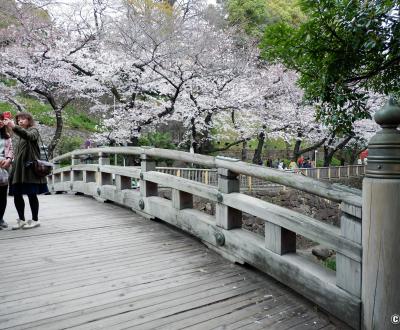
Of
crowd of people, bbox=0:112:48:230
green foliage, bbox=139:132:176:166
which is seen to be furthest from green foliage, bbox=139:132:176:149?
crowd of people, bbox=0:112:48:230

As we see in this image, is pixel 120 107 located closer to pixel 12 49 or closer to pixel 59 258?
pixel 12 49

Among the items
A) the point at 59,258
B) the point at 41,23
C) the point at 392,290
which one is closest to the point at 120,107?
the point at 41,23

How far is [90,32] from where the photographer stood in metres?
13.9

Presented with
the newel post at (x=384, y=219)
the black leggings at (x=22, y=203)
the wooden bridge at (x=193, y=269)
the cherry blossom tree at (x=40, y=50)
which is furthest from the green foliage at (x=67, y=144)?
the newel post at (x=384, y=219)

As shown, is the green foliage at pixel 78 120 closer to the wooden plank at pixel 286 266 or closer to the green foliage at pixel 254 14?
the green foliage at pixel 254 14

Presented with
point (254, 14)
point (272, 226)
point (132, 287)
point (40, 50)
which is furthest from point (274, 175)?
point (254, 14)

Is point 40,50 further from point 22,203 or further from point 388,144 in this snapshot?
point 388,144

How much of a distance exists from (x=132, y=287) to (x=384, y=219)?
199cm

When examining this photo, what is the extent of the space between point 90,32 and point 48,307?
527 inches

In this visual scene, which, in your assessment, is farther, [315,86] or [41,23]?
[41,23]

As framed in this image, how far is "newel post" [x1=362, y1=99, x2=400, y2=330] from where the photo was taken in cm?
203

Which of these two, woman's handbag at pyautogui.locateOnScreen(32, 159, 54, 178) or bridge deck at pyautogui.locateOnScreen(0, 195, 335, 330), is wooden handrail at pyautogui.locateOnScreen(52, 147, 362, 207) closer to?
bridge deck at pyautogui.locateOnScreen(0, 195, 335, 330)

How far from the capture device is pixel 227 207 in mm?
3535

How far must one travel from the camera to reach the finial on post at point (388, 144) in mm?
2024
